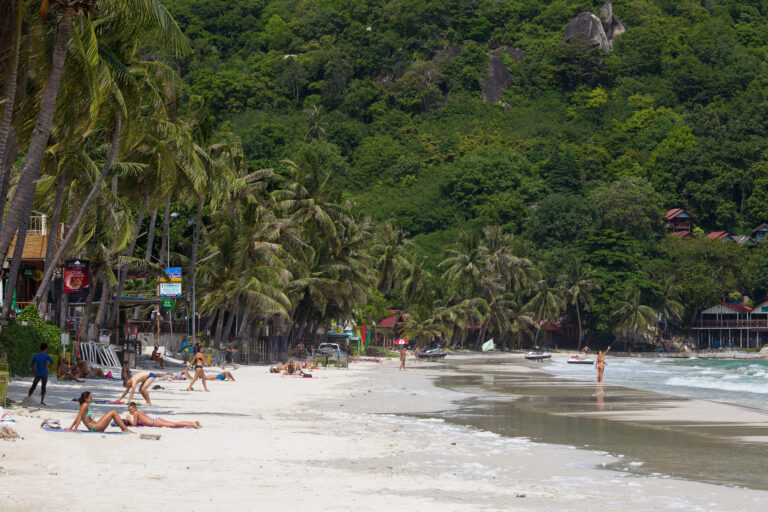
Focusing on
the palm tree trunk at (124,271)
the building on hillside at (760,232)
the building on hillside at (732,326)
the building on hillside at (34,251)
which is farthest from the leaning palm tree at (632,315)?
the building on hillside at (34,251)

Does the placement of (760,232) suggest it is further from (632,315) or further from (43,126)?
(43,126)

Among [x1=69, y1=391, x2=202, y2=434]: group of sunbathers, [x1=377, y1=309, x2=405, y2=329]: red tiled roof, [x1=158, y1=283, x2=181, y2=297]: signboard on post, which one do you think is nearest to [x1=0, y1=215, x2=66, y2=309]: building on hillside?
[x1=158, y1=283, x2=181, y2=297]: signboard on post

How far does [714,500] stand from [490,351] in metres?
85.7

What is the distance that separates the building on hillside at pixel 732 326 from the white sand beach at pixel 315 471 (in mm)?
94612

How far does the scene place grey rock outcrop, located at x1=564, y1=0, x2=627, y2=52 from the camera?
140 meters

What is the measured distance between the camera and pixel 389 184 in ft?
370

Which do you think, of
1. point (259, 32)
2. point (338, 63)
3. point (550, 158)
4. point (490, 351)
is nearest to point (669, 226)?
point (550, 158)

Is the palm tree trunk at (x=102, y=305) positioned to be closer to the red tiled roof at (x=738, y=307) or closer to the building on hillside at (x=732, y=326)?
the building on hillside at (x=732, y=326)

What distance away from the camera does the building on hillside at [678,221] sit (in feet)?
374

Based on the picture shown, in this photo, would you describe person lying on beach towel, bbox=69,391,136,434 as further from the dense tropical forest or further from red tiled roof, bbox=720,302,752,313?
red tiled roof, bbox=720,302,752,313

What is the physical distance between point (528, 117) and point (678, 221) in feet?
91.7

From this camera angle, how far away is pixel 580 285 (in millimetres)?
101062

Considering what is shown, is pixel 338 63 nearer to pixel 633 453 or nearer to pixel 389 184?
pixel 389 184

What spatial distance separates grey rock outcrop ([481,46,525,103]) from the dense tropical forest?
38 cm
